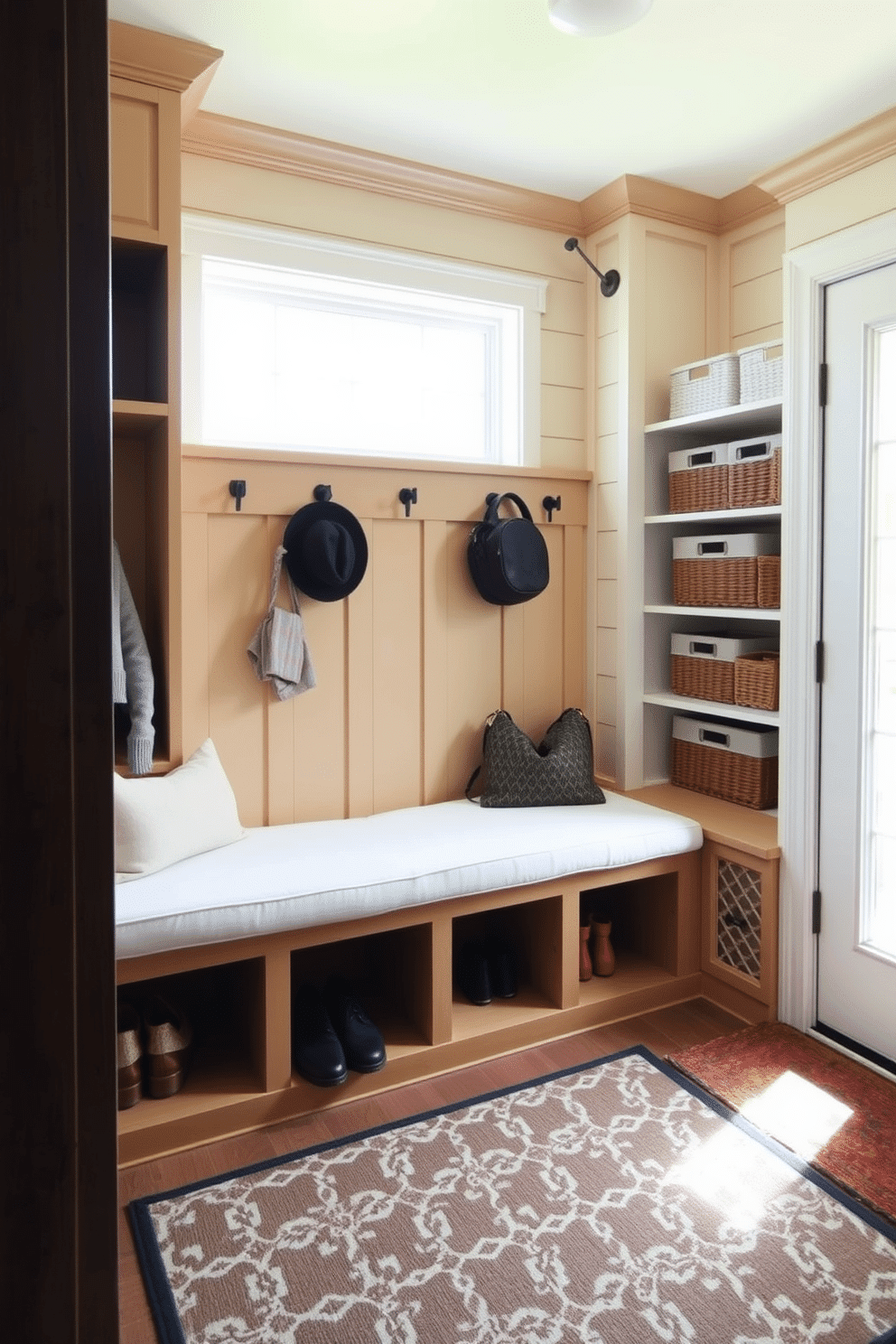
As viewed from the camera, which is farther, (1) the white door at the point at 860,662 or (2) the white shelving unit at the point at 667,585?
(2) the white shelving unit at the point at 667,585

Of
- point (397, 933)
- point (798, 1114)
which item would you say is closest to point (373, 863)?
point (397, 933)

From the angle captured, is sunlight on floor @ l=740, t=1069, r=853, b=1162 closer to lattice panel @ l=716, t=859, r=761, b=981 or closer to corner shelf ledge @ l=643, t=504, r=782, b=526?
lattice panel @ l=716, t=859, r=761, b=981

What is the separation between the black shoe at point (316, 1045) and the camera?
232 centimetres

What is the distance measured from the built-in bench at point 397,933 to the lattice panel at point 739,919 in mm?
89

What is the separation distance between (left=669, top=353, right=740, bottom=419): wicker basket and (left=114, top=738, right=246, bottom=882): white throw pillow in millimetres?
1855

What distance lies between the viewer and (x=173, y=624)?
244cm

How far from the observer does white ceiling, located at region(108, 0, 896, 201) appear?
2.18 metres

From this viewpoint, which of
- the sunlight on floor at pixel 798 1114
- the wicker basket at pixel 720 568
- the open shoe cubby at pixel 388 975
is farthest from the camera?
the wicker basket at pixel 720 568

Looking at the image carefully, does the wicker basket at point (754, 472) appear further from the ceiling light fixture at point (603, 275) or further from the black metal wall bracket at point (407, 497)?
the black metal wall bracket at point (407, 497)

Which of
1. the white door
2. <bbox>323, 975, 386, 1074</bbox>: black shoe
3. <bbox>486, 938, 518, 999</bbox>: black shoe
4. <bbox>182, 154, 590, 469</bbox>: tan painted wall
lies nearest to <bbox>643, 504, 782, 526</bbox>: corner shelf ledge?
the white door

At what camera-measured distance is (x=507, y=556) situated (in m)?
3.03

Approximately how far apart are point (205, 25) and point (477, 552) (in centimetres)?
156

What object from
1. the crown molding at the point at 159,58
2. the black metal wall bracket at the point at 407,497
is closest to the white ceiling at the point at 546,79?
the crown molding at the point at 159,58

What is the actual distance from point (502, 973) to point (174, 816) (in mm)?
1086
